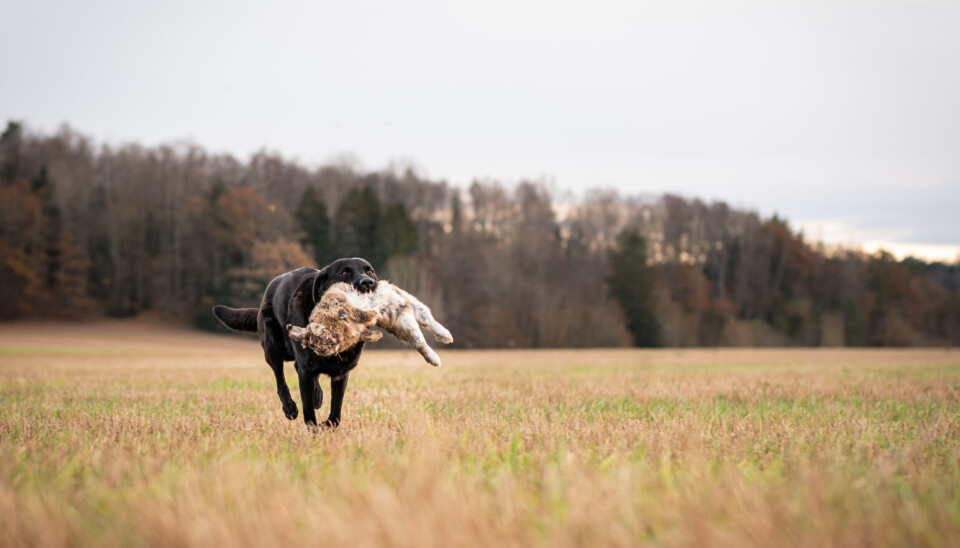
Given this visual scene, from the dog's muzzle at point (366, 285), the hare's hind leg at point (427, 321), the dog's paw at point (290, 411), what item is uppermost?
the dog's muzzle at point (366, 285)

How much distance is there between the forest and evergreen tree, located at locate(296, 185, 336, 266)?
0.40ft

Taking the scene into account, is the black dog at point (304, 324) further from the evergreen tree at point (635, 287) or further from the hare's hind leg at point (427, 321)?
the evergreen tree at point (635, 287)

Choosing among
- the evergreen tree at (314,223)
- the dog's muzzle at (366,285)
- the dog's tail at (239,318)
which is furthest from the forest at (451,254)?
the dog's muzzle at (366,285)

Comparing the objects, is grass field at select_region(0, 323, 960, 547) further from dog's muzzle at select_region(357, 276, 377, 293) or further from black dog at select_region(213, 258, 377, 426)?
dog's muzzle at select_region(357, 276, 377, 293)

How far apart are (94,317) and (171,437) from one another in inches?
2183

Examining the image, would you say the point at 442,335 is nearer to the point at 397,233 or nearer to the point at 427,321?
the point at 427,321

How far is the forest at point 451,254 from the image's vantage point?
5325 centimetres

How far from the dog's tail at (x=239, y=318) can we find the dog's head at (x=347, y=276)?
5.78 ft

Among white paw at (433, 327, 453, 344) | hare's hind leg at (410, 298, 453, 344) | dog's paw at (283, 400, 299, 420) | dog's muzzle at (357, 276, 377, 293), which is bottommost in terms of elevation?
dog's paw at (283, 400, 299, 420)

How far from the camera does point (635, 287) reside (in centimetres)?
6256

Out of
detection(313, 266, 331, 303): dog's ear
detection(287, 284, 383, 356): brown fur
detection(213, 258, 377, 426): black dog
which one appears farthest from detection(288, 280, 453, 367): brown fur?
detection(313, 266, 331, 303): dog's ear

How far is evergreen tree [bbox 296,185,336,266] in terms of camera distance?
5256cm

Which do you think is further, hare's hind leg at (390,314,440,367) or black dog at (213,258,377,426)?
black dog at (213,258,377,426)

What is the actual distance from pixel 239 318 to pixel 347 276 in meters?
2.37
